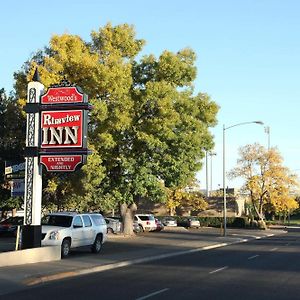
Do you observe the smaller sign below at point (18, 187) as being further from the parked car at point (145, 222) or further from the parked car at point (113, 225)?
the parked car at point (145, 222)

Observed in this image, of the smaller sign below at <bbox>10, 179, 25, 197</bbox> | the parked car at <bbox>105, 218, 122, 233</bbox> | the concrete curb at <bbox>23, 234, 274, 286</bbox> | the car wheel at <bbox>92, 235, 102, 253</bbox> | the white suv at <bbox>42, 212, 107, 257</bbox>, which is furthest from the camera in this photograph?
the parked car at <bbox>105, 218, 122, 233</bbox>

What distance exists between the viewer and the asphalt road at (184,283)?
12180mm

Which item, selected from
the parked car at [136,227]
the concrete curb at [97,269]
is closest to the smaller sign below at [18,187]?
the concrete curb at [97,269]

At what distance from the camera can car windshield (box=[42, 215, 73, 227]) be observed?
2264 centimetres

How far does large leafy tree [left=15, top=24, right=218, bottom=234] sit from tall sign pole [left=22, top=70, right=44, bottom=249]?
815 cm

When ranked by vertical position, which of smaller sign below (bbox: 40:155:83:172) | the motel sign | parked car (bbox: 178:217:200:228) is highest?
the motel sign

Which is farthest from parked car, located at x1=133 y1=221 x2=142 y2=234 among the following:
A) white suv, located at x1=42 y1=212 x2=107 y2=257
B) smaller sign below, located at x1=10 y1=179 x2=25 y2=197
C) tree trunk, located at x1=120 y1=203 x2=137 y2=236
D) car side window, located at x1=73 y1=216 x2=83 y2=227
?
smaller sign below, located at x1=10 y1=179 x2=25 y2=197

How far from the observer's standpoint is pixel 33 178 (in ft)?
67.5

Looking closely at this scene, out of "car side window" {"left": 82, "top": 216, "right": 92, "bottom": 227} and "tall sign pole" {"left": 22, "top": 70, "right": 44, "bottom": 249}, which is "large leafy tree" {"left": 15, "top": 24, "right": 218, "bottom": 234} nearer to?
"car side window" {"left": 82, "top": 216, "right": 92, "bottom": 227}

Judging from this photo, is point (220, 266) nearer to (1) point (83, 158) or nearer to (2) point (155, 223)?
(1) point (83, 158)

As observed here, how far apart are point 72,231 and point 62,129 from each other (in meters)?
4.37

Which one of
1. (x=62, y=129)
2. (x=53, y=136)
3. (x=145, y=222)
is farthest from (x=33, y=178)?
(x=145, y=222)

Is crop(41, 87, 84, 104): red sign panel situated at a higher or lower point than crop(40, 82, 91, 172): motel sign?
higher

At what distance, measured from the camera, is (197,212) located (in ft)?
258
